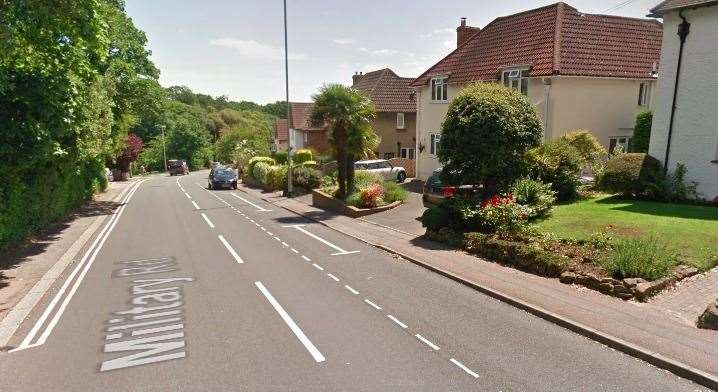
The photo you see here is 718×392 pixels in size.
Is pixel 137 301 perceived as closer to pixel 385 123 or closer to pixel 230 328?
pixel 230 328

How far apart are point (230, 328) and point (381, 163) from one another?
23610 millimetres

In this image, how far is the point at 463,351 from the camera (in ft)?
22.0

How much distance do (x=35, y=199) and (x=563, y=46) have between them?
76.8 ft

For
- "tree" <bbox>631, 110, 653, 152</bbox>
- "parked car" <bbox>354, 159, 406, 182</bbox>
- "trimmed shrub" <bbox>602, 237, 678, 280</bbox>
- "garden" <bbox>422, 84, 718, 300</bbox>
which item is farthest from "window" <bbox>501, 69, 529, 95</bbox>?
"trimmed shrub" <bbox>602, 237, 678, 280</bbox>

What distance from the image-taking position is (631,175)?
1478cm

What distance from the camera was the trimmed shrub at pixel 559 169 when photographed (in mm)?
15219

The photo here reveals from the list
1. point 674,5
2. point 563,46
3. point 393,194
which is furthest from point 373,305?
point 563,46

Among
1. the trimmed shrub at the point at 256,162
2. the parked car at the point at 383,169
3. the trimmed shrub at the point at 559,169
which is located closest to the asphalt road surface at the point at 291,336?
the trimmed shrub at the point at 559,169

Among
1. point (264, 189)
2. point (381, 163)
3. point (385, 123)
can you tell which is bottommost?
point (264, 189)

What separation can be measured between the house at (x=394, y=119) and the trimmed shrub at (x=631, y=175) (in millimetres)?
26543

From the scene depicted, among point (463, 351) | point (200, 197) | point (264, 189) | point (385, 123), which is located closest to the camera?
point (463, 351)

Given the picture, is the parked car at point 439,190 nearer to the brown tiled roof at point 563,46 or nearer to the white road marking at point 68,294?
the brown tiled roof at point 563,46

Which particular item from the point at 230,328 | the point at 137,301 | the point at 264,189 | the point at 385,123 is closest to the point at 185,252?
the point at 137,301

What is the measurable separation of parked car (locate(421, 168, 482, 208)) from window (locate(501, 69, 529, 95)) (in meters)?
7.91
